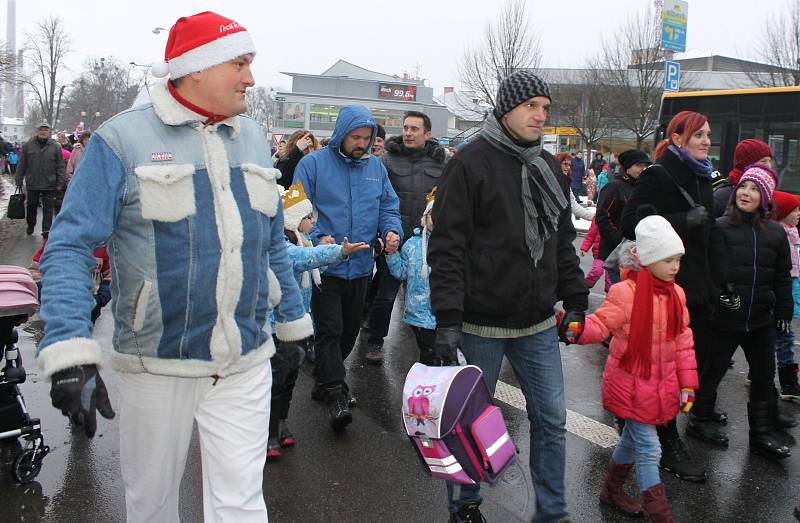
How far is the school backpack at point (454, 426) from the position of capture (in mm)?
2934

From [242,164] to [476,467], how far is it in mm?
1495

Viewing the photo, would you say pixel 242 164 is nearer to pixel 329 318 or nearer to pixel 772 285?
pixel 329 318

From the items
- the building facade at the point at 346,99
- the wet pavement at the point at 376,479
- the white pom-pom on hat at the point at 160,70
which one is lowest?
the wet pavement at the point at 376,479

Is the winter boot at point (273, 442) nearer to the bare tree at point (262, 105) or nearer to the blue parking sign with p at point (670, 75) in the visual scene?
→ the blue parking sign with p at point (670, 75)

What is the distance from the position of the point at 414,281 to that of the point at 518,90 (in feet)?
7.47

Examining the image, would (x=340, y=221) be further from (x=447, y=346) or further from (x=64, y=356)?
(x=64, y=356)

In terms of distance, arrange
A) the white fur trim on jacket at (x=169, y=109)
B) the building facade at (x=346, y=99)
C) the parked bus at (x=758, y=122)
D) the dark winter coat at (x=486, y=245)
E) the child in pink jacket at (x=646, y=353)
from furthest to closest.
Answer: the building facade at (x=346, y=99), the parked bus at (x=758, y=122), the child in pink jacket at (x=646, y=353), the dark winter coat at (x=486, y=245), the white fur trim on jacket at (x=169, y=109)

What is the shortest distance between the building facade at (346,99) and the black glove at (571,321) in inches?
2717

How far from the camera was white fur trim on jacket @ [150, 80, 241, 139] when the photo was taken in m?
2.46

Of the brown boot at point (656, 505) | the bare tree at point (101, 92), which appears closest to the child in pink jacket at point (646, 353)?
the brown boot at point (656, 505)

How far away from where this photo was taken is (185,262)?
244 centimetres

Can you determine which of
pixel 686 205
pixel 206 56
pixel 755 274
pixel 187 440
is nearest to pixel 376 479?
pixel 187 440

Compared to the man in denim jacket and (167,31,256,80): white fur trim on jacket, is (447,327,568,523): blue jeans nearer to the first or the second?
the man in denim jacket

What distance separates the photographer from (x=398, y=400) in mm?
5629
